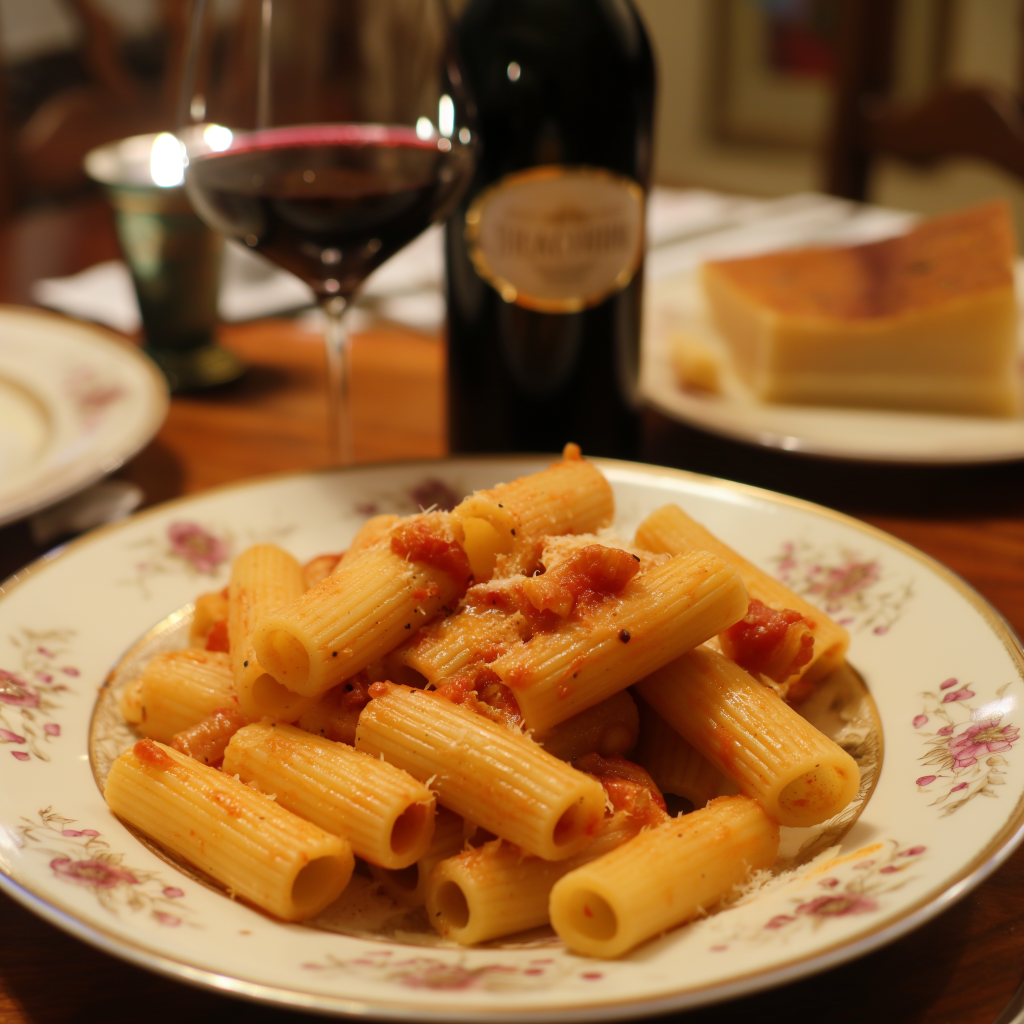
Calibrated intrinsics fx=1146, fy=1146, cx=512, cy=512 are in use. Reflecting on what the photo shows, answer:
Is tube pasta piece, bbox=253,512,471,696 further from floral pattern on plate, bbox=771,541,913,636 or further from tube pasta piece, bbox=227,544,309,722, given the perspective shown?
floral pattern on plate, bbox=771,541,913,636

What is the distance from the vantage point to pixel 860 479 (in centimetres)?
176

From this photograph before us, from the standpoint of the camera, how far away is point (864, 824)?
35.3 inches

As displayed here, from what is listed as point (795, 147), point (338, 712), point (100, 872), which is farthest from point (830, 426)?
point (795, 147)

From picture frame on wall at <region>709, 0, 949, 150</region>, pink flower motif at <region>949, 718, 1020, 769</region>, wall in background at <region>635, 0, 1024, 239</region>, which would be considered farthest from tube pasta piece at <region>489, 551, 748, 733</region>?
picture frame on wall at <region>709, 0, 949, 150</region>

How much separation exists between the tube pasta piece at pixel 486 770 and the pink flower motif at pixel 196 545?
0.46 m

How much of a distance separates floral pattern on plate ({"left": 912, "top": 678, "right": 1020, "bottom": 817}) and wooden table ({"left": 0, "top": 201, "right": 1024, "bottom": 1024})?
11 centimetres

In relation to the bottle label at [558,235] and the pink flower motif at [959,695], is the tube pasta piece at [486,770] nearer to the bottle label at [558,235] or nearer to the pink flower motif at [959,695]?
the pink flower motif at [959,695]

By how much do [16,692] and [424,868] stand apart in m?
0.43

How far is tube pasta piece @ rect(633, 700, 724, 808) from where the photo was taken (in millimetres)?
1028

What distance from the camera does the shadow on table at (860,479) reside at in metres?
1.68

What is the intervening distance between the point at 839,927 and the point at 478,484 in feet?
2.68

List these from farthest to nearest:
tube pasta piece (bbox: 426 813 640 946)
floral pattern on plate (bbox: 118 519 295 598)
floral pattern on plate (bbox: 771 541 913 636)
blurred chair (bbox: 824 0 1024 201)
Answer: blurred chair (bbox: 824 0 1024 201), floral pattern on plate (bbox: 118 519 295 598), floral pattern on plate (bbox: 771 541 913 636), tube pasta piece (bbox: 426 813 640 946)

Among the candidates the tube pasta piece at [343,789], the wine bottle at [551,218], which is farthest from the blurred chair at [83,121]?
the tube pasta piece at [343,789]

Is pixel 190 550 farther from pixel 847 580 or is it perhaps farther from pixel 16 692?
pixel 847 580
